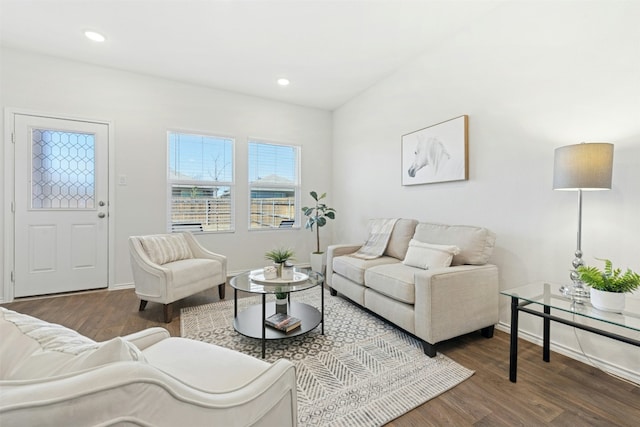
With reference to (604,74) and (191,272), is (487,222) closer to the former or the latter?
(604,74)

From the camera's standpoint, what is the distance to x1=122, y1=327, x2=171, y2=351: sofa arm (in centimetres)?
119

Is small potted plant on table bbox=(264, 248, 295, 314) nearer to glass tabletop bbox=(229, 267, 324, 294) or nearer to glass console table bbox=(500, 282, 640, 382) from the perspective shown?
glass tabletop bbox=(229, 267, 324, 294)

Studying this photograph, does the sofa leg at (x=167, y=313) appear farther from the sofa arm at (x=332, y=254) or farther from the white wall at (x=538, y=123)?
the white wall at (x=538, y=123)

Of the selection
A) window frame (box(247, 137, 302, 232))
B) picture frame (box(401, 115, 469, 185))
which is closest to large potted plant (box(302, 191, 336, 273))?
window frame (box(247, 137, 302, 232))

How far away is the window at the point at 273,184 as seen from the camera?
4.36m

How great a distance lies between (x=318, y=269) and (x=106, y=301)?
2563mm

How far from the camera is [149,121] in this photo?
11.9 ft

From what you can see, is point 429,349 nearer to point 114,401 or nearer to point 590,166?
point 590,166

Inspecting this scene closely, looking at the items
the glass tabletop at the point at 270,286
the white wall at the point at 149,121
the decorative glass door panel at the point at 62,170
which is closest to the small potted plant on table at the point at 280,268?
the glass tabletop at the point at 270,286

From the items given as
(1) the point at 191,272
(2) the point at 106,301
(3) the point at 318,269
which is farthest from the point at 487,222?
(2) the point at 106,301

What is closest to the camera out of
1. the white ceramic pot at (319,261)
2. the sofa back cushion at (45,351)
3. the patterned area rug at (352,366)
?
the sofa back cushion at (45,351)

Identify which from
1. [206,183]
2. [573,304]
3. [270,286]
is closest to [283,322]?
[270,286]

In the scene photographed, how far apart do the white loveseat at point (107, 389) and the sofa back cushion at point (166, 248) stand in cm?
216

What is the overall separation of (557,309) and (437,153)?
71.3 inches
